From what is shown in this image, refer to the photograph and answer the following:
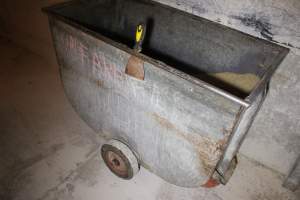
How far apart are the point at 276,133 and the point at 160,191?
47.4 inches

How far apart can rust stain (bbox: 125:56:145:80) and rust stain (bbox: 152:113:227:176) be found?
0.94 ft

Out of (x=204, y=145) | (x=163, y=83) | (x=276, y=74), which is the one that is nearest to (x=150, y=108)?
(x=163, y=83)

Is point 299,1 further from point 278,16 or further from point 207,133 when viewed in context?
point 207,133

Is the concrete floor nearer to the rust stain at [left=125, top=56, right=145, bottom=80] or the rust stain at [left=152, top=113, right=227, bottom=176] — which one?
the rust stain at [left=152, top=113, right=227, bottom=176]

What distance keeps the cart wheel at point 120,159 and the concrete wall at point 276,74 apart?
1245mm

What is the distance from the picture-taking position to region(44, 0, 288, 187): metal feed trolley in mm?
1331

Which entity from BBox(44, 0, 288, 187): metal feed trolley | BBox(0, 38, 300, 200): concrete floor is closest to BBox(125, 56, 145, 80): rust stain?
BBox(44, 0, 288, 187): metal feed trolley

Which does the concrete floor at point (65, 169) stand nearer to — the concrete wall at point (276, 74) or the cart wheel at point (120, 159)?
the cart wheel at point (120, 159)

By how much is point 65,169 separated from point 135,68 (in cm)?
141

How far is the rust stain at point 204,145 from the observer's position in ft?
4.52

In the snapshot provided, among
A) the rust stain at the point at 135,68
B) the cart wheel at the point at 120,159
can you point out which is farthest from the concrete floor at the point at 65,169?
the rust stain at the point at 135,68

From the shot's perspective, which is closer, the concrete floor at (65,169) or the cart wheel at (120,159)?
the cart wheel at (120,159)

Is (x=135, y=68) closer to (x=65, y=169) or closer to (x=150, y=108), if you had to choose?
(x=150, y=108)

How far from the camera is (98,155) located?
7.98ft
